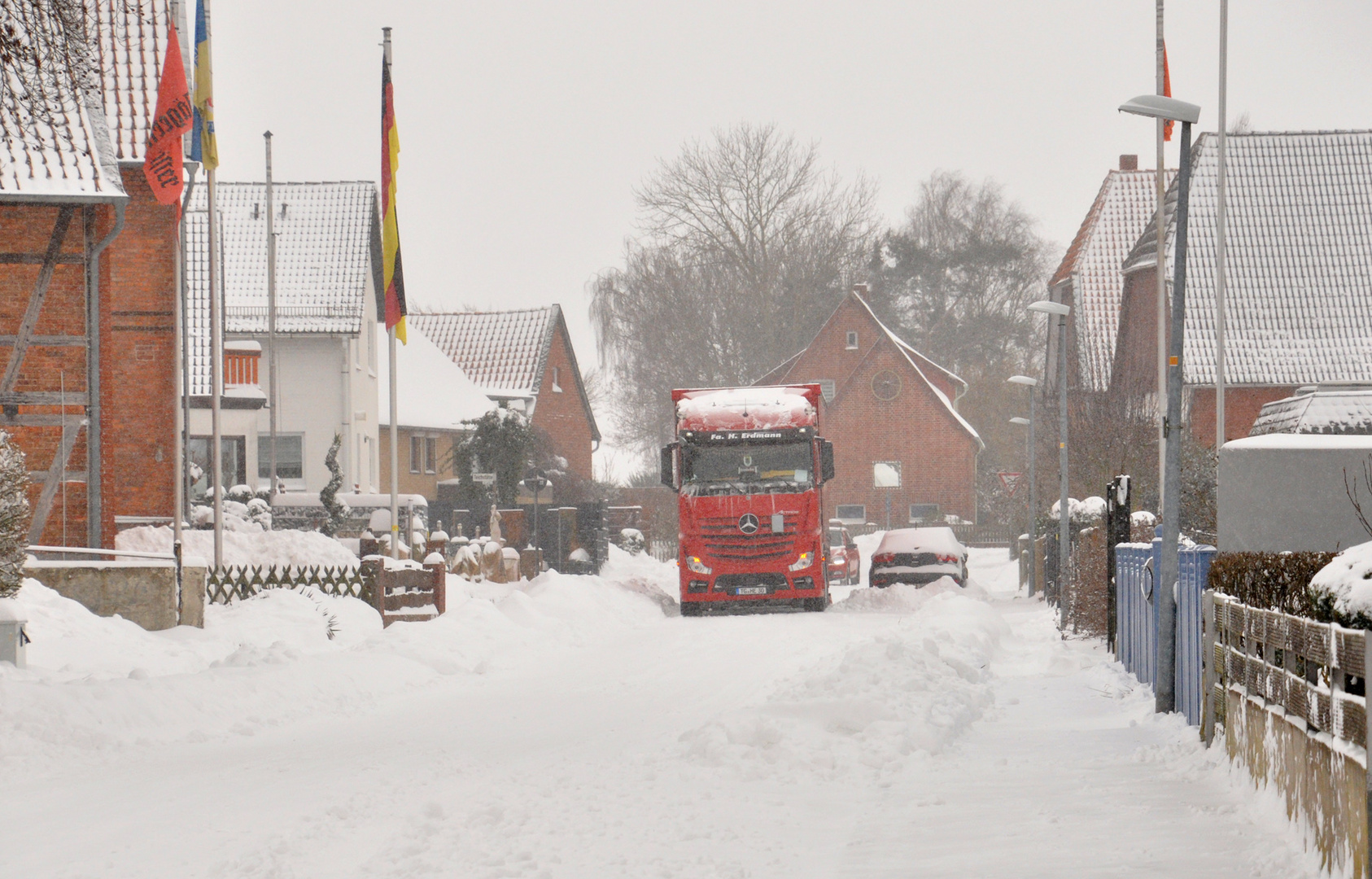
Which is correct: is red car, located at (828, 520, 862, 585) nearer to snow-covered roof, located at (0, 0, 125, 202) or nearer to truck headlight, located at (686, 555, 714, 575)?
truck headlight, located at (686, 555, 714, 575)

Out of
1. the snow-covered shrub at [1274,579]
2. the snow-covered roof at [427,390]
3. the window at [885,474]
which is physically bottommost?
the snow-covered shrub at [1274,579]

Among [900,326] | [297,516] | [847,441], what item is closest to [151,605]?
[297,516]

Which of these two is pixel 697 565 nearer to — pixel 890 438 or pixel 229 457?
pixel 229 457

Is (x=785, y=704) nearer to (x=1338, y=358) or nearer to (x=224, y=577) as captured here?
(x=224, y=577)

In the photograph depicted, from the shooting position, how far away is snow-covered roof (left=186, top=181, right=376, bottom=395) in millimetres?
45906

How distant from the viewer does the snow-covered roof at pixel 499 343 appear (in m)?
63.2

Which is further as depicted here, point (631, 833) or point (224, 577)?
point (224, 577)

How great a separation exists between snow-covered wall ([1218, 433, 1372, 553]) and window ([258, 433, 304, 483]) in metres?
33.4

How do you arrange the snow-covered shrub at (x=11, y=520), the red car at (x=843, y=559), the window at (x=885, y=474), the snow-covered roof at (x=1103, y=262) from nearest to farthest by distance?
the snow-covered shrub at (x=11, y=520)
the red car at (x=843, y=559)
the snow-covered roof at (x=1103, y=262)
the window at (x=885, y=474)

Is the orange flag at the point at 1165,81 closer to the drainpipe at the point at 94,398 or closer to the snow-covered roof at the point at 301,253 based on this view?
the drainpipe at the point at 94,398

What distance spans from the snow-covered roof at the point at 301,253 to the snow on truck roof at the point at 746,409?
2197cm

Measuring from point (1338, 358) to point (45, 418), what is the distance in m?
31.9

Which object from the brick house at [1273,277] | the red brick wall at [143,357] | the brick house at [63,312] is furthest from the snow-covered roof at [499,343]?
the brick house at [63,312]

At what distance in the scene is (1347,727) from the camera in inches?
247
